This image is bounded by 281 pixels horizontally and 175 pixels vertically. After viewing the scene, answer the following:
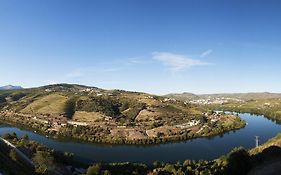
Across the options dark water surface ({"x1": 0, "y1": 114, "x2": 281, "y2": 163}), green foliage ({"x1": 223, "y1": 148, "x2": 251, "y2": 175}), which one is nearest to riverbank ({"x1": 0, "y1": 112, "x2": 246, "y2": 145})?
dark water surface ({"x1": 0, "y1": 114, "x2": 281, "y2": 163})

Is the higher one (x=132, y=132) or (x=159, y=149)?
(x=132, y=132)

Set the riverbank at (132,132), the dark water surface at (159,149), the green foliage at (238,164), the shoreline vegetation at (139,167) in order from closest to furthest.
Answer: the shoreline vegetation at (139,167), the green foliage at (238,164), the dark water surface at (159,149), the riverbank at (132,132)

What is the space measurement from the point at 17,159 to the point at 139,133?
10195 centimetres

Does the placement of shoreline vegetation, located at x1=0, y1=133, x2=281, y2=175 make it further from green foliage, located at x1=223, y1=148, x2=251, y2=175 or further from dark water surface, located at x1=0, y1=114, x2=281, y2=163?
dark water surface, located at x1=0, y1=114, x2=281, y2=163

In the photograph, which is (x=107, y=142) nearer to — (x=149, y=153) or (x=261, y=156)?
→ (x=149, y=153)

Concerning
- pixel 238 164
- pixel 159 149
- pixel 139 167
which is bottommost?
pixel 159 149

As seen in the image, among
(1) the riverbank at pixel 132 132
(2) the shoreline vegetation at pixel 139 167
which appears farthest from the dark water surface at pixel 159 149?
(2) the shoreline vegetation at pixel 139 167

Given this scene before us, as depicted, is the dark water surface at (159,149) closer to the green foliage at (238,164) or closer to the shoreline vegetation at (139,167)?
the shoreline vegetation at (139,167)

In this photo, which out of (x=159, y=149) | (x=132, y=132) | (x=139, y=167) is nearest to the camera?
(x=139, y=167)

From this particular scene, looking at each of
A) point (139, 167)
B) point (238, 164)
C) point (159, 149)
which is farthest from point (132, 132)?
point (238, 164)

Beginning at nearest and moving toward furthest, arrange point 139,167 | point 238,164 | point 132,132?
1. point 238,164
2. point 139,167
3. point 132,132

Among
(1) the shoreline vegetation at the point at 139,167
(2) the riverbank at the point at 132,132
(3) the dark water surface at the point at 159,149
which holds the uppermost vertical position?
(1) the shoreline vegetation at the point at 139,167

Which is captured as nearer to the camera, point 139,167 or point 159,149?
point 139,167

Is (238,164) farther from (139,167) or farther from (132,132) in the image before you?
(132,132)
